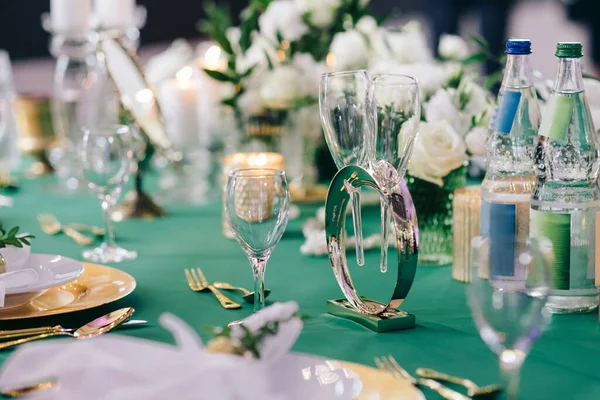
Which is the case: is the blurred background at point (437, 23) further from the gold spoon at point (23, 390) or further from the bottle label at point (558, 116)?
the gold spoon at point (23, 390)

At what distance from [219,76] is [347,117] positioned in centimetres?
97

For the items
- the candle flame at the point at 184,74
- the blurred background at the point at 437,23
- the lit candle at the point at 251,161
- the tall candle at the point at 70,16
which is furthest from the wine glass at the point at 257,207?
the blurred background at the point at 437,23

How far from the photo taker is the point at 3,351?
3.17 feet

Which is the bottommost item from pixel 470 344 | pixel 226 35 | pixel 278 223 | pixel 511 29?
pixel 470 344

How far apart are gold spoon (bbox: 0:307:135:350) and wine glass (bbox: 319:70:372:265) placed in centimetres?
32

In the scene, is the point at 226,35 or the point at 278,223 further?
the point at 226,35

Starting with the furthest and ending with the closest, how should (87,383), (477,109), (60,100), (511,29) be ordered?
(511,29) → (60,100) → (477,109) → (87,383)

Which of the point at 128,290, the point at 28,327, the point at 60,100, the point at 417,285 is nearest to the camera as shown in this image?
the point at 28,327

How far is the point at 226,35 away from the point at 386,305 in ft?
3.79

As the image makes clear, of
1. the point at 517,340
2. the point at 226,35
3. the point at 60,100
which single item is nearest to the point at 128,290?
the point at 517,340

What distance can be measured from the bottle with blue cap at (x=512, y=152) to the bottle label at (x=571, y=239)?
66 millimetres

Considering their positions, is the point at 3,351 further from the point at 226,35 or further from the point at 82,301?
the point at 226,35

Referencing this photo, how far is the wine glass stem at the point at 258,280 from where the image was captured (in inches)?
42.9

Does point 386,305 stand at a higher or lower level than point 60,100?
lower
